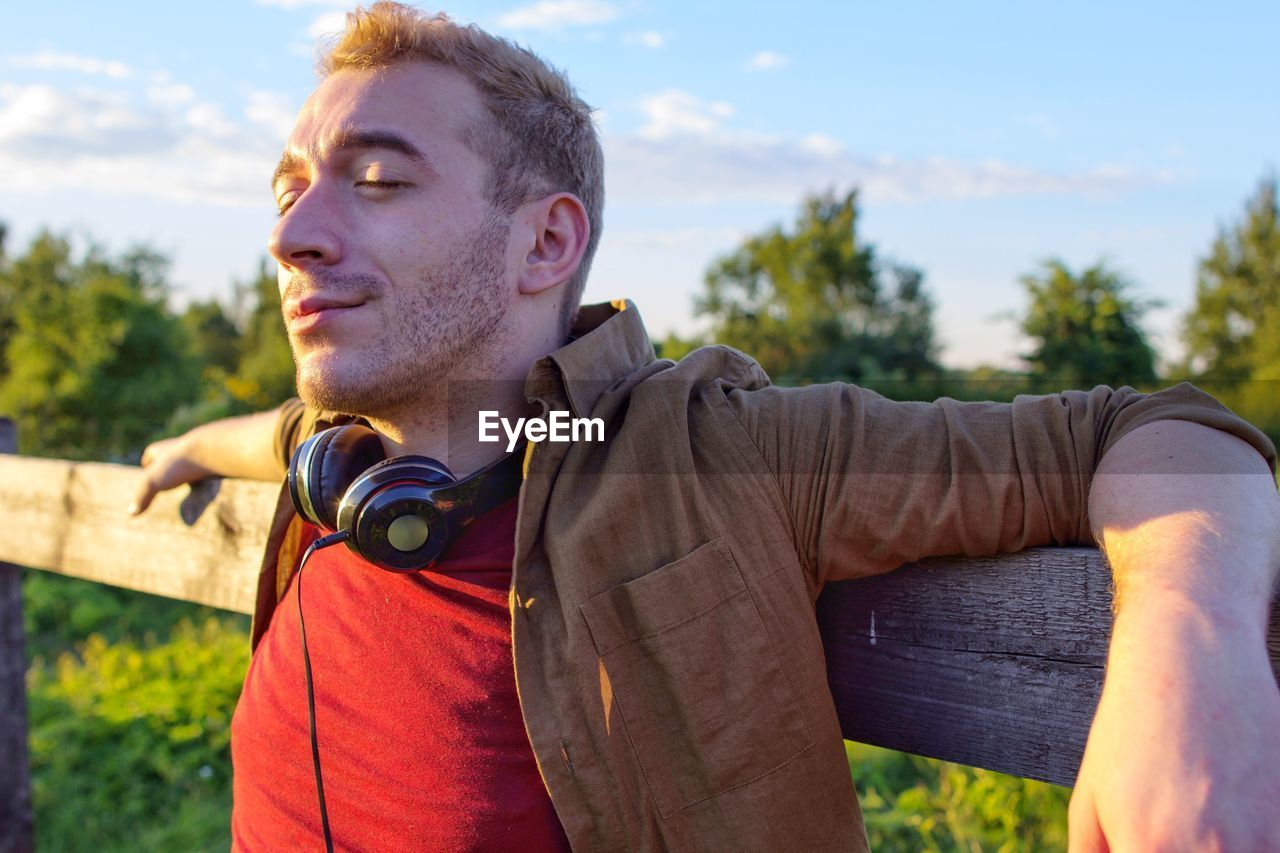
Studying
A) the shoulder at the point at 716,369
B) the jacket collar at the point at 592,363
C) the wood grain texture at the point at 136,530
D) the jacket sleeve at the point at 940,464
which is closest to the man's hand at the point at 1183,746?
the jacket sleeve at the point at 940,464

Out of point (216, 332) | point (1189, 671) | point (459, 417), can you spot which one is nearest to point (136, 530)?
point (459, 417)

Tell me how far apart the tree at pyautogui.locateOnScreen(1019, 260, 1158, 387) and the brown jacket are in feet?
76.0

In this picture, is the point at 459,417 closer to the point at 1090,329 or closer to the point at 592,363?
the point at 592,363

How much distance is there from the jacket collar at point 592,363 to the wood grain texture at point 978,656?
57 cm

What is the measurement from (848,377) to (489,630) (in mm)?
32113

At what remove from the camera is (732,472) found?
5.43 ft

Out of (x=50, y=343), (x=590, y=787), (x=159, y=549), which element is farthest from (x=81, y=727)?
(x=50, y=343)

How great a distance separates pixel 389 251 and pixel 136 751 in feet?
12.1

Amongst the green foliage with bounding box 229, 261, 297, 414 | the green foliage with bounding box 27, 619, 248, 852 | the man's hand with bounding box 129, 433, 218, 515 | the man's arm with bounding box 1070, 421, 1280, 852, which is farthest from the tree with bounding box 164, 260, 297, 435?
the man's arm with bounding box 1070, 421, 1280, 852

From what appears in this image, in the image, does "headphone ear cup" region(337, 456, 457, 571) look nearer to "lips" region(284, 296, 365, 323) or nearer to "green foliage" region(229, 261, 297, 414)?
"lips" region(284, 296, 365, 323)

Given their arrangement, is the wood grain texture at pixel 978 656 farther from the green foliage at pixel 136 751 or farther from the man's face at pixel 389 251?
the green foliage at pixel 136 751

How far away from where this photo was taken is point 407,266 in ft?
6.45

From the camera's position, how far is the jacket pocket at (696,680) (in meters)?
1.51

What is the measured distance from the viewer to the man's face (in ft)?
6.42
